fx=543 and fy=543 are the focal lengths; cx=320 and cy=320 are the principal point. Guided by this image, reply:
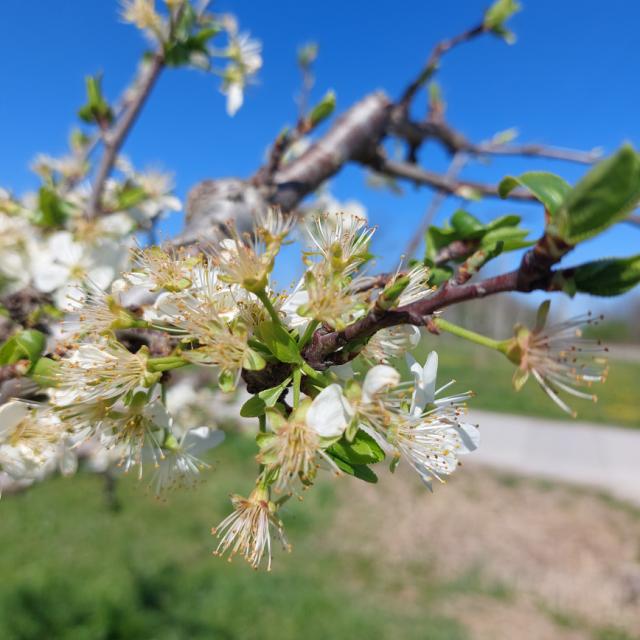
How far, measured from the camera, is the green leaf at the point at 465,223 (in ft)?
3.20

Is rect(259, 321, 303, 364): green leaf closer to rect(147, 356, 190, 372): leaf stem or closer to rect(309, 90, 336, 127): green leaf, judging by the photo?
rect(147, 356, 190, 372): leaf stem

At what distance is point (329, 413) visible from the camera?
2.21 ft

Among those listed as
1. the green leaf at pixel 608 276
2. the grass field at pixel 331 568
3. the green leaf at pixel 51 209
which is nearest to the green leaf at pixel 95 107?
the green leaf at pixel 51 209

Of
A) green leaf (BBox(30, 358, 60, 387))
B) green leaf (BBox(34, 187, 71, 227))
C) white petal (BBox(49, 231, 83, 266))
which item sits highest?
green leaf (BBox(34, 187, 71, 227))

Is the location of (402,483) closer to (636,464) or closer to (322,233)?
(636,464)

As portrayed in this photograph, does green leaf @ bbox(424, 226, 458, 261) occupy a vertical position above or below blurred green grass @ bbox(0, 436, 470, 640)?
above

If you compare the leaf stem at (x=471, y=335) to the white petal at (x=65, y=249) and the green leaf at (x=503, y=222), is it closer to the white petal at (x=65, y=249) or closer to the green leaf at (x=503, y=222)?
the green leaf at (x=503, y=222)

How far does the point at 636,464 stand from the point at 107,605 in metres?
7.96

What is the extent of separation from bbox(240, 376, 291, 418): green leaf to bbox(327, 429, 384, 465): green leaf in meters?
0.10

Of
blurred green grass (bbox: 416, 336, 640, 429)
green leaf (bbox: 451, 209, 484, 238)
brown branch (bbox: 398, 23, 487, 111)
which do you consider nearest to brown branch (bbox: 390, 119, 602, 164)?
brown branch (bbox: 398, 23, 487, 111)

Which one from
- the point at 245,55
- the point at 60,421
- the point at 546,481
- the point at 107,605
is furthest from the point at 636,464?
the point at 60,421

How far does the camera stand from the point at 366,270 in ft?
2.70

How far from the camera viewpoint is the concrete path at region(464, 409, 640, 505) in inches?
309

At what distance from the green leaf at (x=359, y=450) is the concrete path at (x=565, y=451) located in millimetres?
7810
